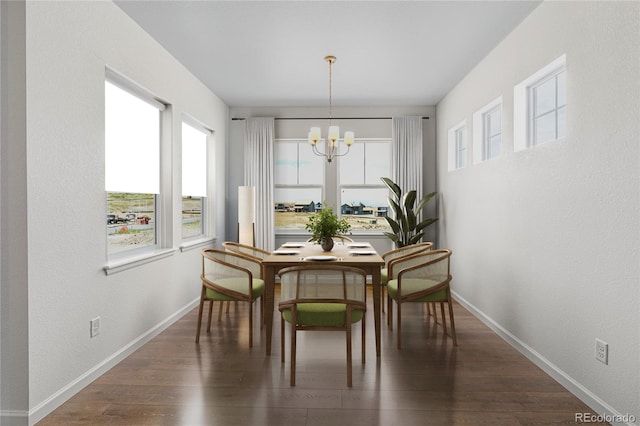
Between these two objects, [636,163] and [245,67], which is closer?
[636,163]

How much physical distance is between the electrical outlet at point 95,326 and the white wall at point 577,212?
10.6ft

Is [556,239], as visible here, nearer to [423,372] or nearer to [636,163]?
[636,163]

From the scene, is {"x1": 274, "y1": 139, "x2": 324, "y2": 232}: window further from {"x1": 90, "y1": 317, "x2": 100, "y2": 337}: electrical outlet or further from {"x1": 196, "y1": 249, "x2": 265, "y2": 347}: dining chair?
{"x1": 90, "y1": 317, "x2": 100, "y2": 337}: electrical outlet

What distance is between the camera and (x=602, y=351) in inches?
92.5

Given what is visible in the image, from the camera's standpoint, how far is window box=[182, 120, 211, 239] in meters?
4.88

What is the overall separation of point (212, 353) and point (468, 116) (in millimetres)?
3805

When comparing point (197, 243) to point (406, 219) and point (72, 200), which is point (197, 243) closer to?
point (72, 200)

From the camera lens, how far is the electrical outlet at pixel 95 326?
2842 mm

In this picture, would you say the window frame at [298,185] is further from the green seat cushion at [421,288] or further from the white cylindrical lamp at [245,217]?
the green seat cushion at [421,288]

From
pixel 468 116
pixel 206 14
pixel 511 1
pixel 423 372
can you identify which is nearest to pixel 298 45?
pixel 206 14

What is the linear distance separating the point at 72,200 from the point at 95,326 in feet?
Result: 2.99

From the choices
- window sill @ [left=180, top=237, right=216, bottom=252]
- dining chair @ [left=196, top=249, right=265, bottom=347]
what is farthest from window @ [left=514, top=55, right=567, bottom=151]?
window sill @ [left=180, top=237, right=216, bottom=252]

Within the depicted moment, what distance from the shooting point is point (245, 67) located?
14.9ft

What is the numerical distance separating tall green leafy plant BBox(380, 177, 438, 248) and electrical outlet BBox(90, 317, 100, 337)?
3.91 meters
